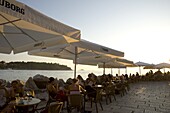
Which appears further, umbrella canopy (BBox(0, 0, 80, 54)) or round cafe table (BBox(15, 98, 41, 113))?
round cafe table (BBox(15, 98, 41, 113))

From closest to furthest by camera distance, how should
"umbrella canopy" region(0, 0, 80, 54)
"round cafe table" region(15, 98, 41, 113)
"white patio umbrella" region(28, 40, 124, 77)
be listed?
"umbrella canopy" region(0, 0, 80, 54)
"round cafe table" region(15, 98, 41, 113)
"white patio umbrella" region(28, 40, 124, 77)

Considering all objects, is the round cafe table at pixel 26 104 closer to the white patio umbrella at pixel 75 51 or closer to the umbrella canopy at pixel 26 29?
the umbrella canopy at pixel 26 29

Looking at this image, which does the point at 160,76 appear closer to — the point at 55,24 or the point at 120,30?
the point at 120,30

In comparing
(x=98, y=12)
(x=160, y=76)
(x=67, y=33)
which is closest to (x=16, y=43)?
(x=67, y=33)

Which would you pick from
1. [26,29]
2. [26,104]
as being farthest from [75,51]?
[26,104]

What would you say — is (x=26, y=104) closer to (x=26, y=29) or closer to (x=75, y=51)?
(x=26, y=29)

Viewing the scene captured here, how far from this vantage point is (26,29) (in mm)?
4059

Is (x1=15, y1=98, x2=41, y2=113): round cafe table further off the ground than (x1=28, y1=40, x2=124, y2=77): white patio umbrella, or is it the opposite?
(x1=28, y1=40, x2=124, y2=77): white patio umbrella

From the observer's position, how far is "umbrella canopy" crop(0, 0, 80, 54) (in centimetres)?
267

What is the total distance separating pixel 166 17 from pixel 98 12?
4.00 m

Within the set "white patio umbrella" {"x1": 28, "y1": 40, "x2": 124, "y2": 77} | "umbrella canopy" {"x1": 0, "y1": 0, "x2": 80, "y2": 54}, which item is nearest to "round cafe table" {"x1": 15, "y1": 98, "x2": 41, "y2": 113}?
"umbrella canopy" {"x1": 0, "y1": 0, "x2": 80, "y2": 54}

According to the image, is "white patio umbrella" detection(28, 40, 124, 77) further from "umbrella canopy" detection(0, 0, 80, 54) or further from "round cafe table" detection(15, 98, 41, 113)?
"round cafe table" detection(15, 98, 41, 113)

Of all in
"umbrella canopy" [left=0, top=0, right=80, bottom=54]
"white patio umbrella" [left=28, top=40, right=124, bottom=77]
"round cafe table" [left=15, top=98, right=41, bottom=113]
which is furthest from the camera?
"white patio umbrella" [left=28, top=40, right=124, bottom=77]

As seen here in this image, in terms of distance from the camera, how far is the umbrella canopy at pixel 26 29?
267 centimetres
